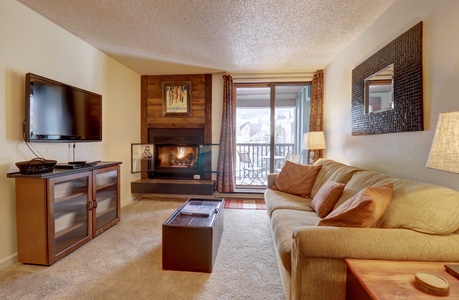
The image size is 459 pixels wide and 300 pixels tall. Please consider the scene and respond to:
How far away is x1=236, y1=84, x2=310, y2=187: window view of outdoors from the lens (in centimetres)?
484

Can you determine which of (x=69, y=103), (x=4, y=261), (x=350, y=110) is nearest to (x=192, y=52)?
(x=69, y=103)

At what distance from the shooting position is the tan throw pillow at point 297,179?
2806 mm

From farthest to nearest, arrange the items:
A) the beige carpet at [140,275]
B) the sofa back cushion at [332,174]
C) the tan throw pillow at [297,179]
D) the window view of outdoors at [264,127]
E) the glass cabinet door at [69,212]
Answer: the window view of outdoors at [264,127], the tan throw pillow at [297,179], the sofa back cushion at [332,174], the glass cabinet door at [69,212], the beige carpet at [140,275]

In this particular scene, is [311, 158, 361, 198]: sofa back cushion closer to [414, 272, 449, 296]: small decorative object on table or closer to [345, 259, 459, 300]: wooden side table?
[345, 259, 459, 300]: wooden side table

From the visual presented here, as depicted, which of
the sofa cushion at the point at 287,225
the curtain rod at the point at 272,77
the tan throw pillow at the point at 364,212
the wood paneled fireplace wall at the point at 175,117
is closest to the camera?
the tan throw pillow at the point at 364,212

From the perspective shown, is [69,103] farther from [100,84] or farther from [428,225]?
[428,225]

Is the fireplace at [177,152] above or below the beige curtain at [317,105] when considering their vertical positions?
below

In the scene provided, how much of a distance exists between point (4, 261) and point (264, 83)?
418cm

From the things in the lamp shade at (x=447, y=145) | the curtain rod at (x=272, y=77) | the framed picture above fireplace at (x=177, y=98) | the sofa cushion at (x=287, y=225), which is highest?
the curtain rod at (x=272, y=77)

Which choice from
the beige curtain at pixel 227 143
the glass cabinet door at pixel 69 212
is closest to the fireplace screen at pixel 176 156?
the beige curtain at pixel 227 143

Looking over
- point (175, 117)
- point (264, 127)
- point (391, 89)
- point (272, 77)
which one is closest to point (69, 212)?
point (175, 117)

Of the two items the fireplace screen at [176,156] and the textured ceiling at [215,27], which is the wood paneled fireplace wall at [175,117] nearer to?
Answer: the fireplace screen at [176,156]

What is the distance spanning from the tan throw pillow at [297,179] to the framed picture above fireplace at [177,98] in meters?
2.27

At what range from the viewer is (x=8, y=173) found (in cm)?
199
